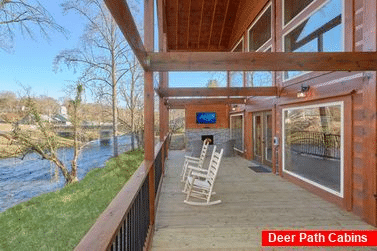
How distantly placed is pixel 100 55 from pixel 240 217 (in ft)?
42.1

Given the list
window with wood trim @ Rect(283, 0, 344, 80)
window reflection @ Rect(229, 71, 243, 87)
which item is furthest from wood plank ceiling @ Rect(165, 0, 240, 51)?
window with wood trim @ Rect(283, 0, 344, 80)

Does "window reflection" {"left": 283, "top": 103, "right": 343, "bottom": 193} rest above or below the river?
above

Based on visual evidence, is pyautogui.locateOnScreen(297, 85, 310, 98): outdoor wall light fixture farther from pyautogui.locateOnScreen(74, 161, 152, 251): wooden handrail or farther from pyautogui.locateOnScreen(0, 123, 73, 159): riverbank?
pyautogui.locateOnScreen(0, 123, 73, 159): riverbank

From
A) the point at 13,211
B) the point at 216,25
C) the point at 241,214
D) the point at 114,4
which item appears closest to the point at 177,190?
the point at 241,214

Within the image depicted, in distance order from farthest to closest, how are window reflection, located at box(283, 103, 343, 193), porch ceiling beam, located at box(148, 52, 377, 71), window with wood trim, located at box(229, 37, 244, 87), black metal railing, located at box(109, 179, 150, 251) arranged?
window with wood trim, located at box(229, 37, 244, 87) < window reflection, located at box(283, 103, 343, 193) < porch ceiling beam, located at box(148, 52, 377, 71) < black metal railing, located at box(109, 179, 150, 251)

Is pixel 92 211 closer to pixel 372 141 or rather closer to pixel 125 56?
pixel 372 141

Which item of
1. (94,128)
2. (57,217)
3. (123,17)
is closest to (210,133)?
(94,128)

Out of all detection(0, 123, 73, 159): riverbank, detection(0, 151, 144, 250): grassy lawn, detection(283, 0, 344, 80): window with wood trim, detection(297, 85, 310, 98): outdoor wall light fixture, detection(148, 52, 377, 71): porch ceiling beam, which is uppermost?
detection(283, 0, 344, 80): window with wood trim

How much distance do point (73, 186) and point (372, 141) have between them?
1032 centimetres

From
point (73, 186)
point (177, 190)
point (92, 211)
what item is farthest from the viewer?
point (73, 186)

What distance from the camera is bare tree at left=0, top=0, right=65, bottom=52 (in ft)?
19.1

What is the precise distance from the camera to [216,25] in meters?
10.1

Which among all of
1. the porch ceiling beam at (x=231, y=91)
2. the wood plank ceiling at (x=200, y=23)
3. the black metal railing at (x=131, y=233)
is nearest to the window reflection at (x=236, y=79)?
the wood plank ceiling at (x=200, y=23)

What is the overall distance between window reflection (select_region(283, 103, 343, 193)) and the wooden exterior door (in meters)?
1.18
